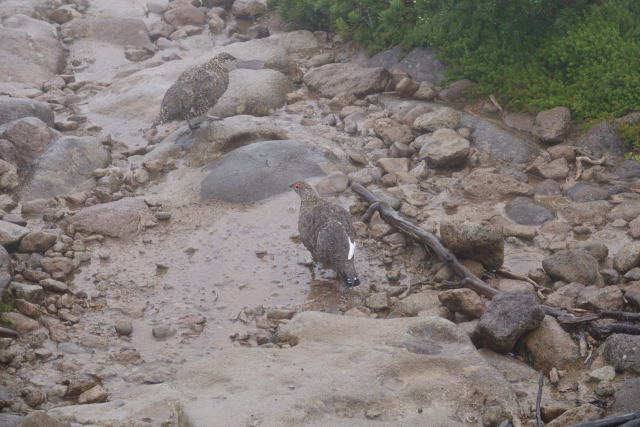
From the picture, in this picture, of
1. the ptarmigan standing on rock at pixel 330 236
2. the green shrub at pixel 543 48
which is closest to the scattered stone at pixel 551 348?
the ptarmigan standing on rock at pixel 330 236

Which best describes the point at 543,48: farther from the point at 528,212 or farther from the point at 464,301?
the point at 464,301

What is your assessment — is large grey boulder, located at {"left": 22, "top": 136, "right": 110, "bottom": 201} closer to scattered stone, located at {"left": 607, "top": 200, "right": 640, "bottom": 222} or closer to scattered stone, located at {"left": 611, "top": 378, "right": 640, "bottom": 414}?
scattered stone, located at {"left": 607, "top": 200, "right": 640, "bottom": 222}

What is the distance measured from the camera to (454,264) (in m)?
7.94

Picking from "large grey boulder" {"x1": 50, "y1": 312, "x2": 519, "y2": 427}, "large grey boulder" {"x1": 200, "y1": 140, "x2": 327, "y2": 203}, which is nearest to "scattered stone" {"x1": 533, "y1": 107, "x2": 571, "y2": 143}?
"large grey boulder" {"x1": 200, "y1": 140, "x2": 327, "y2": 203}

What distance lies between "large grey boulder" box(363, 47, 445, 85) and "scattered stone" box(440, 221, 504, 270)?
5.01 metres

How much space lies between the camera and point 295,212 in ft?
31.7

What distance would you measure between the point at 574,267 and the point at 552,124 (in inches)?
141

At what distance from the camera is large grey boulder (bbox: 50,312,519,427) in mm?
5203

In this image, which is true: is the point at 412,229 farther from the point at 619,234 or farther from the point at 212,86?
the point at 212,86

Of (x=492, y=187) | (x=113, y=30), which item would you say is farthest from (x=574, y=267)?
(x=113, y=30)

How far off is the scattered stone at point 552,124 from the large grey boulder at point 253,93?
14.9 feet

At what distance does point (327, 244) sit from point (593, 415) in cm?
333

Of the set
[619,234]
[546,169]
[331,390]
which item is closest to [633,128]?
[546,169]

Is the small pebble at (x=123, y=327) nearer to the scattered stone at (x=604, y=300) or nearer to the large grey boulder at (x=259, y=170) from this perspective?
the large grey boulder at (x=259, y=170)
